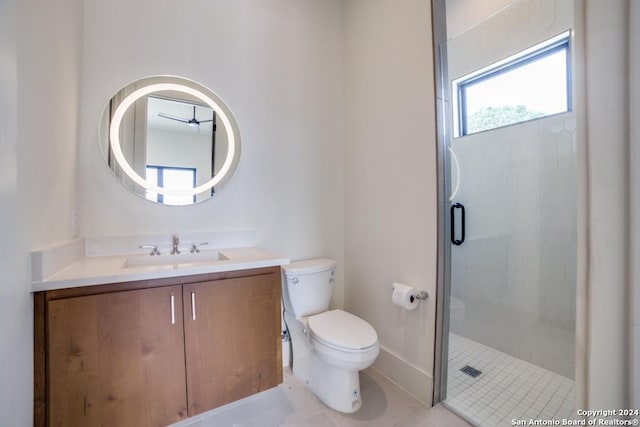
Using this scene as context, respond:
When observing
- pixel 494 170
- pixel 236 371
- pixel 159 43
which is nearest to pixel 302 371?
pixel 236 371

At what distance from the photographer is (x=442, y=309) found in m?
1.49

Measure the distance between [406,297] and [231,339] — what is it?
3.26 feet

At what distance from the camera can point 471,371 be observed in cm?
165

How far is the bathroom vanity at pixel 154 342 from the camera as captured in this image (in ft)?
3.16

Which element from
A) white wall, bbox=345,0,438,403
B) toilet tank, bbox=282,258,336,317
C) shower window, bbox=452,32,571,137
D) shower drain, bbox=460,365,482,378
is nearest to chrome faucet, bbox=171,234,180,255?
toilet tank, bbox=282,258,336,317

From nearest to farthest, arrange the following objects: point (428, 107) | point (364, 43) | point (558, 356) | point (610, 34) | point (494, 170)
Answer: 1. point (610, 34)
2. point (558, 356)
3. point (428, 107)
4. point (494, 170)
5. point (364, 43)

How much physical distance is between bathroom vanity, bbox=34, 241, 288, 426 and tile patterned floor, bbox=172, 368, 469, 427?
0.21 m

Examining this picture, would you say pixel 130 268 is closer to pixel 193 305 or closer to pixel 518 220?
pixel 193 305

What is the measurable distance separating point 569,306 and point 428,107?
128cm

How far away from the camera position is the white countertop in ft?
3.19

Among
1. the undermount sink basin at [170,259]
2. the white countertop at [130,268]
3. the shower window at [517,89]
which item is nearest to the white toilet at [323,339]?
the white countertop at [130,268]

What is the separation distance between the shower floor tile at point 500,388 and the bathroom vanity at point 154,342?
106 cm

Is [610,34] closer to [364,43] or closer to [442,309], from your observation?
[442,309]

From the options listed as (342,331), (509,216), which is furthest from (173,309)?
(509,216)
